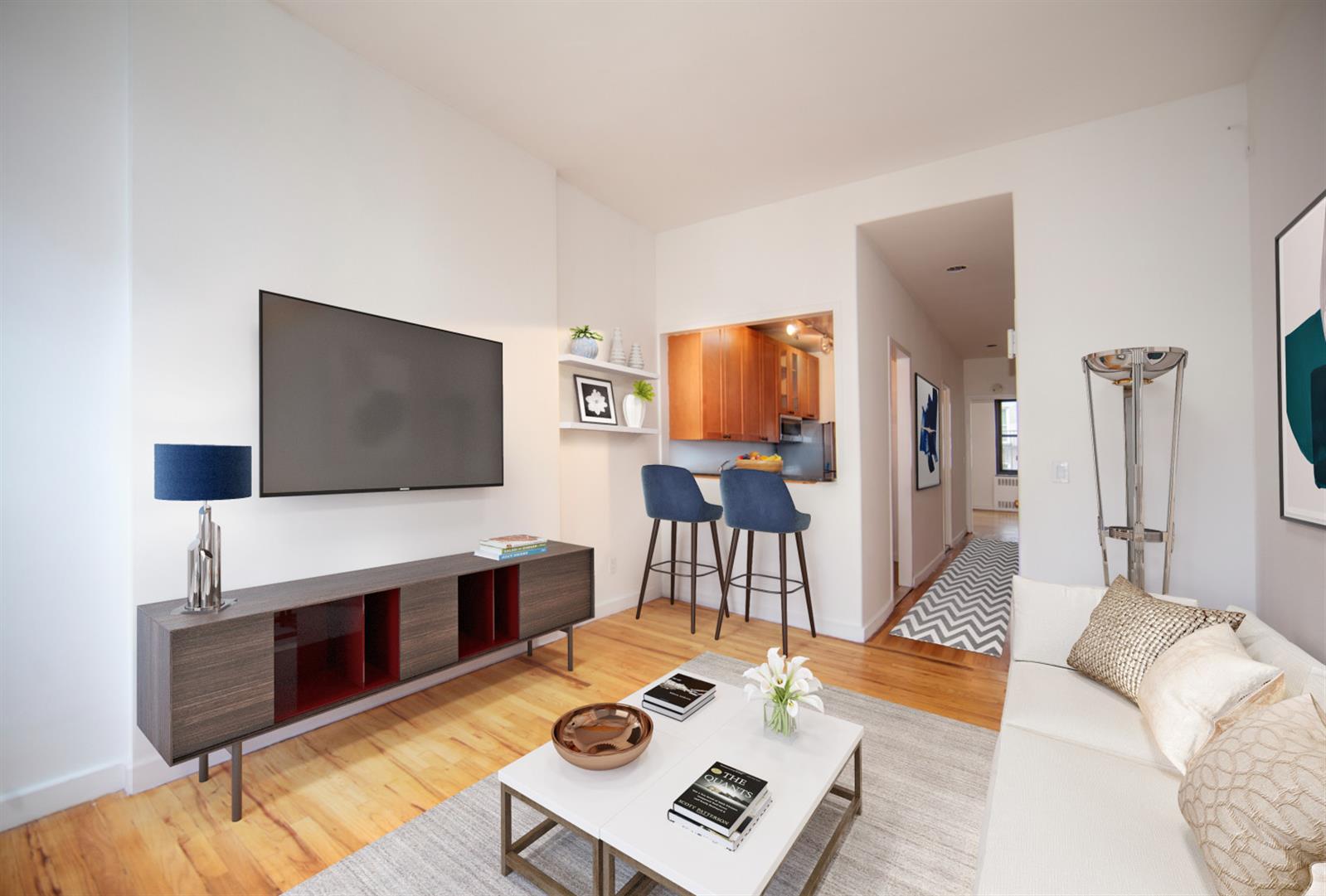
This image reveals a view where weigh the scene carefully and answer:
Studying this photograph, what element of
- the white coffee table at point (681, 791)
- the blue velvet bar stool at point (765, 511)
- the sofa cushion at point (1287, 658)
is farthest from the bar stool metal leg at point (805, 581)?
the sofa cushion at point (1287, 658)

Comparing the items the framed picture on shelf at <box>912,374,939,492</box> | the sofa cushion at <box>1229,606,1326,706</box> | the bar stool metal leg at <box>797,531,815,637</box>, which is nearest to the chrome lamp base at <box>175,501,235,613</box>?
the bar stool metal leg at <box>797,531,815,637</box>

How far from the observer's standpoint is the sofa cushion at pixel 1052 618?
6.95ft

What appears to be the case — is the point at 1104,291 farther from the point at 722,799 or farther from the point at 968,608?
the point at 722,799

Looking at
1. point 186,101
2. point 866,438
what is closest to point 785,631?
point 866,438

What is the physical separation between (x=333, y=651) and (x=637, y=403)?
242 centimetres

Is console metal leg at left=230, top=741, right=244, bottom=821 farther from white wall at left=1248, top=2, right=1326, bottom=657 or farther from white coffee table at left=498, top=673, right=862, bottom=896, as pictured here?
white wall at left=1248, top=2, right=1326, bottom=657

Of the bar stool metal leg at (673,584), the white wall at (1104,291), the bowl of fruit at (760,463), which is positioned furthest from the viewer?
A: the bowl of fruit at (760,463)

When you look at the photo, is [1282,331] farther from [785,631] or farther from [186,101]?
[186,101]

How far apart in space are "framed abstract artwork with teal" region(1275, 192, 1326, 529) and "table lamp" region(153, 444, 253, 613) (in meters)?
3.38

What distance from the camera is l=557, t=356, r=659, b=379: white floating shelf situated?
3521 millimetres

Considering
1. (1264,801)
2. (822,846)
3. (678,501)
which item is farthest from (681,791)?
(678,501)

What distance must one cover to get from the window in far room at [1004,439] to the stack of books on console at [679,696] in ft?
32.1

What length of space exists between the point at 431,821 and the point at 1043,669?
7.10ft

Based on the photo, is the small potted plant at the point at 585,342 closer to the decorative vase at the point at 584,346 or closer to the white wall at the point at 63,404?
the decorative vase at the point at 584,346
